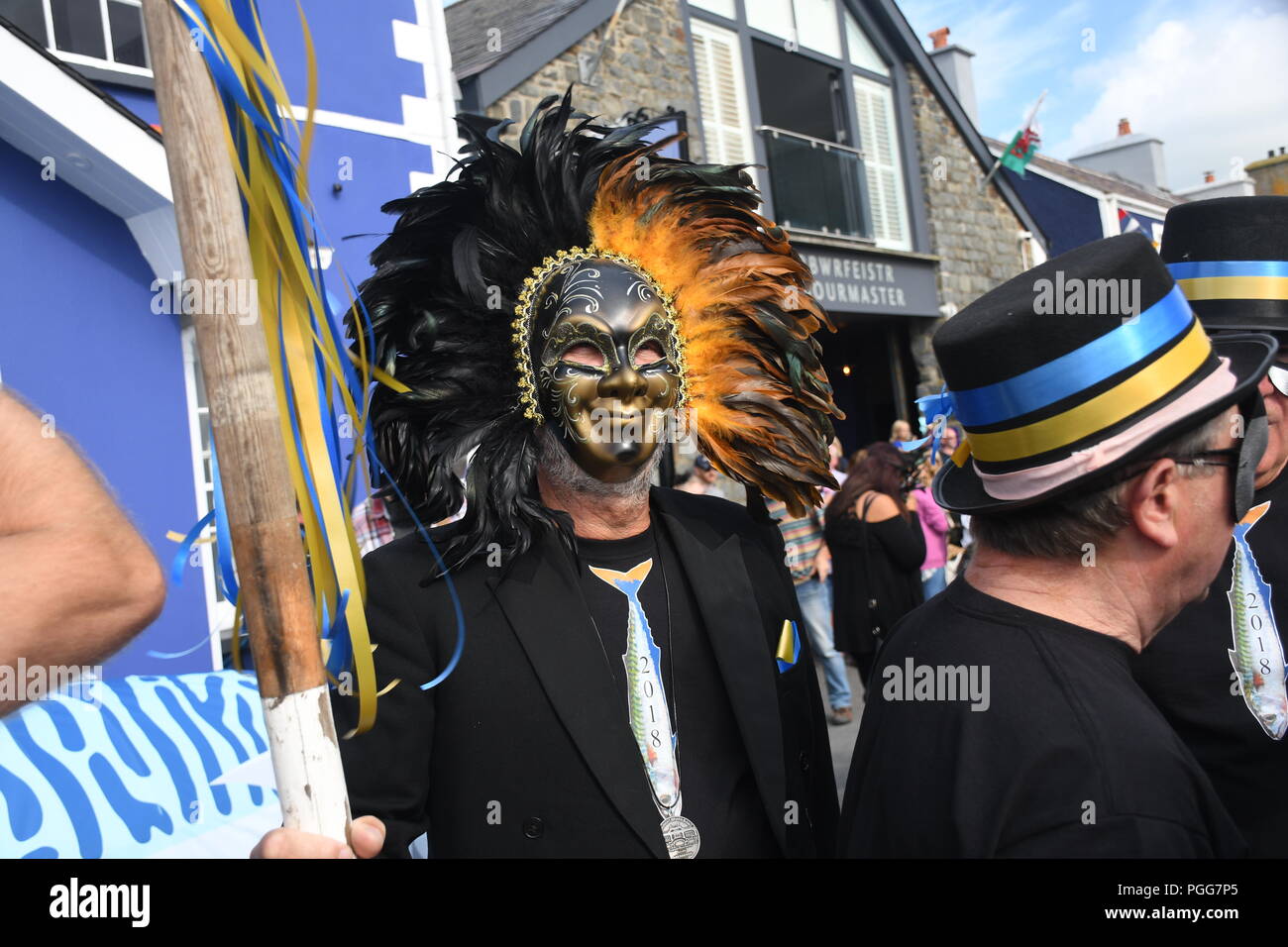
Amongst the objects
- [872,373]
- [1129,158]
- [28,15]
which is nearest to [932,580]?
[28,15]

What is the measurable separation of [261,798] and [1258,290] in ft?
8.99

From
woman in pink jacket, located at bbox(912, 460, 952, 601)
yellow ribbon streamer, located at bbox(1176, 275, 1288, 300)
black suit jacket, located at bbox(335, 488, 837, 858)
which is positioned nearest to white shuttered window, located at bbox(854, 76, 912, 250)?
woman in pink jacket, located at bbox(912, 460, 952, 601)

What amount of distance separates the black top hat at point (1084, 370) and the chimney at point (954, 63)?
571 inches

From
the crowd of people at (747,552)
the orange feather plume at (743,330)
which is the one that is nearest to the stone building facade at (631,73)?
the orange feather plume at (743,330)

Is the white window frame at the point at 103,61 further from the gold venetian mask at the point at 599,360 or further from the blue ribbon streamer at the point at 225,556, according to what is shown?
the blue ribbon streamer at the point at 225,556

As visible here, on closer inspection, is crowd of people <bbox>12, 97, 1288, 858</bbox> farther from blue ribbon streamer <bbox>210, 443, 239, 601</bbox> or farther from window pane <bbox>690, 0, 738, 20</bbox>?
window pane <bbox>690, 0, 738, 20</bbox>

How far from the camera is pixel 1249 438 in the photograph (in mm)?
1465

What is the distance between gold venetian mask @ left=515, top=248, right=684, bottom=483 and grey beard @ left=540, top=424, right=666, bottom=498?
0.07 ft

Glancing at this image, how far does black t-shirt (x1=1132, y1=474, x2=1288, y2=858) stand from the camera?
1.88 meters

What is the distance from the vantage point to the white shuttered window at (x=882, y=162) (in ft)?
40.7

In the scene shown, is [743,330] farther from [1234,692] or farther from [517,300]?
[1234,692]

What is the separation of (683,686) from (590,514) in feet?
1.36

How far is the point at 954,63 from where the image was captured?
1495 cm
